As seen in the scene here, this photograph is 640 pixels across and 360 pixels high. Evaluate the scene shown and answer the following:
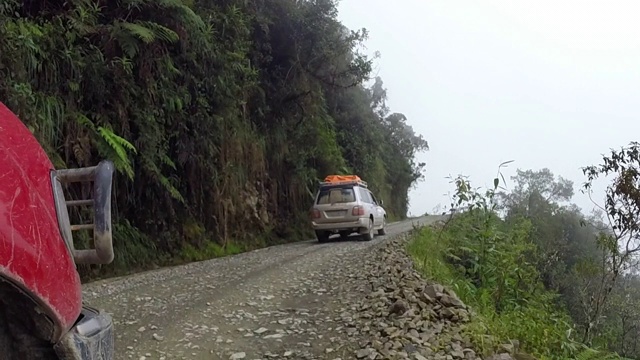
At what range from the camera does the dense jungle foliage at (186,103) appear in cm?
809

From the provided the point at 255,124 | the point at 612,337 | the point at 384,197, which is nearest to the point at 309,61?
the point at 255,124

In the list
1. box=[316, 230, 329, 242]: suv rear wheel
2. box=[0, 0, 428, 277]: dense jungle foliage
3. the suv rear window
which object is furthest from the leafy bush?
box=[0, 0, 428, 277]: dense jungle foliage

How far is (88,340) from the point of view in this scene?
1.54 metres

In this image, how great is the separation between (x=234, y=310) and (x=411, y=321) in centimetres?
190

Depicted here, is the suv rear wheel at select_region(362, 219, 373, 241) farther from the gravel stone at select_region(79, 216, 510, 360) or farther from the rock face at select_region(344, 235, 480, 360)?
the rock face at select_region(344, 235, 480, 360)

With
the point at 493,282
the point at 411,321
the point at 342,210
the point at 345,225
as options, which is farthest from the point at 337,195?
the point at 411,321

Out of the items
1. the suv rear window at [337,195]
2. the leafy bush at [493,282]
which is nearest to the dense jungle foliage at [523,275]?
the leafy bush at [493,282]

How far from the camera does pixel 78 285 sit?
1620 mm

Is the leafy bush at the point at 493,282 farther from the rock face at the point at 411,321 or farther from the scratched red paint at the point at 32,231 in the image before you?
the scratched red paint at the point at 32,231

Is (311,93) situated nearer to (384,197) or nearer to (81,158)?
(81,158)

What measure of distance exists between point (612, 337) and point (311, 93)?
1236cm

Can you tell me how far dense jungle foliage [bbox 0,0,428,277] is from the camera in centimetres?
809

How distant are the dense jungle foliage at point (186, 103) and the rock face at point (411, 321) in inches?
188

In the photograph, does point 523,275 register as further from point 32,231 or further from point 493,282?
point 32,231
